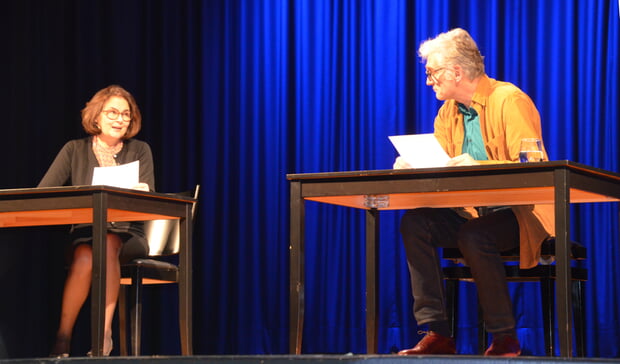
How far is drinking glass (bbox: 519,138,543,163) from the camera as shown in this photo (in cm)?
273

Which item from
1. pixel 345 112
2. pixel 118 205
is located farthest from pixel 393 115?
pixel 118 205

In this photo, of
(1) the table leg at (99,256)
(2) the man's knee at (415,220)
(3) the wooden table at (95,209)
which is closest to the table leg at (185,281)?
(3) the wooden table at (95,209)

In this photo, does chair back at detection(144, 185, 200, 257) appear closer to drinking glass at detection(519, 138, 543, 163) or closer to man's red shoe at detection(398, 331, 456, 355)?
man's red shoe at detection(398, 331, 456, 355)

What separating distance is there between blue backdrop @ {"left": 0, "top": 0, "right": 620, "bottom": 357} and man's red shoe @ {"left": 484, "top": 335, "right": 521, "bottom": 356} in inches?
65.5

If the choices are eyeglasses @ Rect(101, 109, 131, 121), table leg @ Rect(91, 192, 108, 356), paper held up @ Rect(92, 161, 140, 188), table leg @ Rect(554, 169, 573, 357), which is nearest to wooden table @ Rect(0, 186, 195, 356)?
table leg @ Rect(91, 192, 108, 356)

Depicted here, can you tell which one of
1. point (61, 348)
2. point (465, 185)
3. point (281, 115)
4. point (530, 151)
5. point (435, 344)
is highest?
point (281, 115)

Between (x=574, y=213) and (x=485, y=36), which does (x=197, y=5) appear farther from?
(x=574, y=213)

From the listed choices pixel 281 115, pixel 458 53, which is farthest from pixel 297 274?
pixel 281 115

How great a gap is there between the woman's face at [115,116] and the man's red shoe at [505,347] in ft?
6.81

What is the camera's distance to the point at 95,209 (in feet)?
9.87

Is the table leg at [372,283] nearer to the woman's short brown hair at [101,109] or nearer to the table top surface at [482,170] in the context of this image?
the table top surface at [482,170]

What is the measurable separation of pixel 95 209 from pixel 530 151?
143 cm

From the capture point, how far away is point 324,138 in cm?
492

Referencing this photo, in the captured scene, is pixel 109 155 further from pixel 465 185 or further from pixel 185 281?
pixel 465 185
